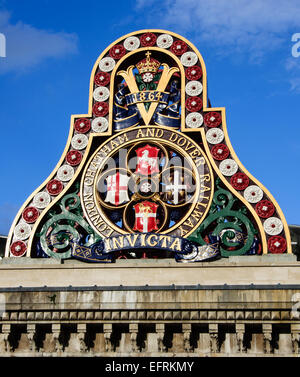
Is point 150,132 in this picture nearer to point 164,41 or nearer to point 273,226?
point 164,41

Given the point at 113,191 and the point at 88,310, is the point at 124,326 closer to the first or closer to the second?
the point at 88,310

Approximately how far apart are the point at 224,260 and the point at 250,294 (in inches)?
218

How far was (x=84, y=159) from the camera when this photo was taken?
36562mm

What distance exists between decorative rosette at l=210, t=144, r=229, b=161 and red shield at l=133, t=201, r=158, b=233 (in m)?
3.91

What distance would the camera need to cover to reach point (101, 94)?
126 feet

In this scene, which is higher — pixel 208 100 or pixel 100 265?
pixel 208 100

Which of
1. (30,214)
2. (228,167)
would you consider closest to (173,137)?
(228,167)

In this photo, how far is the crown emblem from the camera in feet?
128

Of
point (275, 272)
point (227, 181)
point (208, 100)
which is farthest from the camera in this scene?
point (208, 100)

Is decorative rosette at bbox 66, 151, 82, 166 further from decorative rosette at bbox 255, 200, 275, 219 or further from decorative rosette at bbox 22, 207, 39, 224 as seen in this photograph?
decorative rosette at bbox 255, 200, 275, 219

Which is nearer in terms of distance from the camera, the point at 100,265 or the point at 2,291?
the point at 2,291

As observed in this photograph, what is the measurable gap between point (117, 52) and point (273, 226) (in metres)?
13.6
